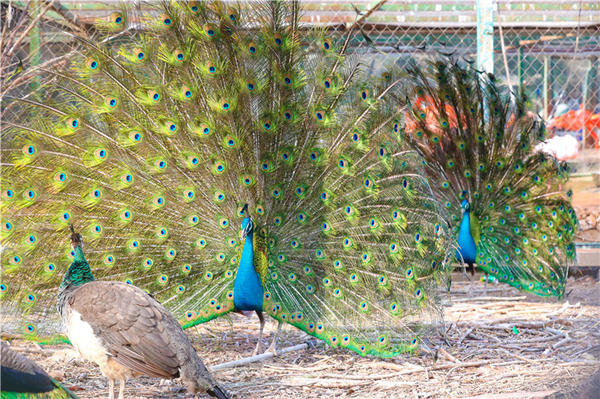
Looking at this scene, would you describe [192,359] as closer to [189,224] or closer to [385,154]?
[189,224]

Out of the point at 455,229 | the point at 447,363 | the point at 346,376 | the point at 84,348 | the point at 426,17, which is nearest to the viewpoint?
the point at 84,348

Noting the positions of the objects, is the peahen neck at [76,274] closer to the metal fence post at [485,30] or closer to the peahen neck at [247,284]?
the peahen neck at [247,284]

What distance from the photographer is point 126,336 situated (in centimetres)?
318

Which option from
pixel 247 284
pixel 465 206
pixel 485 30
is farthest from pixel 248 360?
pixel 485 30

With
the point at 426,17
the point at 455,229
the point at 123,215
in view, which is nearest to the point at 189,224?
the point at 123,215

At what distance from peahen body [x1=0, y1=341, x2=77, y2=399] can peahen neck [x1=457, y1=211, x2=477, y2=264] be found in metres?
4.42

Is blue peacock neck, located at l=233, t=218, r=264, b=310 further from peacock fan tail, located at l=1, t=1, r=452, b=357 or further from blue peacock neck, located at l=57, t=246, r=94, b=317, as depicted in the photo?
blue peacock neck, located at l=57, t=246, r=94, b=317

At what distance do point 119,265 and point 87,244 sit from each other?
0.71ft

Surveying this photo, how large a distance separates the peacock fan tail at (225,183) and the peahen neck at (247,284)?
3.5 inches

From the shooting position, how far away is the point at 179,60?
423 centimetres

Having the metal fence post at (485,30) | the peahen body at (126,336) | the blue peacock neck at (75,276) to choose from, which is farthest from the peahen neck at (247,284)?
the metal fence post at (485,30)

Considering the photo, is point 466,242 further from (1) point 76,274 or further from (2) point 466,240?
(1) point 76,274

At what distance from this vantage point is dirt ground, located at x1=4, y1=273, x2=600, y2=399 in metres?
3.90

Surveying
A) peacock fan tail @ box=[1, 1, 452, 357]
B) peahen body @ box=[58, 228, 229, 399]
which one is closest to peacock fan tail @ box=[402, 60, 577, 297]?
peacock fan tail @ box=[1, 1, 452, 357]
